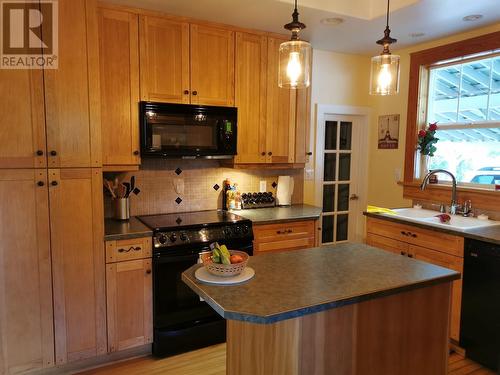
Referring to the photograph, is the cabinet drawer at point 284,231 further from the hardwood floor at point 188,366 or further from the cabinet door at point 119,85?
the cabinet door at point 119,85

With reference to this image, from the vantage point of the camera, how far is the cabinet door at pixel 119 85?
2764 mm

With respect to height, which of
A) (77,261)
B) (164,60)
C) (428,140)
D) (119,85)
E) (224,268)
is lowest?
(77,261)

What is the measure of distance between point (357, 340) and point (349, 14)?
2425mm

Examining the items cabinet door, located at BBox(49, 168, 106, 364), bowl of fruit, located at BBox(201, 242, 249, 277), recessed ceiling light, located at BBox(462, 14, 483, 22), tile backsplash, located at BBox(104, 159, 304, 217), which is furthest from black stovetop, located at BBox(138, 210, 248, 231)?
recessed ceiling light, located at BBox(462, 14, 483, 22)

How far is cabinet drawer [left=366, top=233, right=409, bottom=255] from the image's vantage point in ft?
10.5

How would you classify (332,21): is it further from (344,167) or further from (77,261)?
(77,261)

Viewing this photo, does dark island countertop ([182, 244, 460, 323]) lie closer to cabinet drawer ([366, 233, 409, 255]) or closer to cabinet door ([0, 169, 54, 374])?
cabinet drawer ([366, 233, 409, 255])

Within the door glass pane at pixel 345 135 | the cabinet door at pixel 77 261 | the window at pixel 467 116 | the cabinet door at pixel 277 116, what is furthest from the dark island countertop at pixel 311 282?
the door glass pane at pixel 345 135

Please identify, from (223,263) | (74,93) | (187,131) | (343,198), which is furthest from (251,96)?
(223,263)

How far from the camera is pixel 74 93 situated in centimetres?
245

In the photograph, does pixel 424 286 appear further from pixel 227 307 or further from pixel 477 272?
pixel 477 272

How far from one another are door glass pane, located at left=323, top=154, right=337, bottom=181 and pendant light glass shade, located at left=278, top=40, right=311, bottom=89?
2.55 meters

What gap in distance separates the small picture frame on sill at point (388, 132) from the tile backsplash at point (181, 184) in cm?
145

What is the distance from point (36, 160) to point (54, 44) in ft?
2.45
